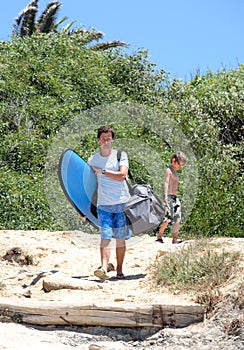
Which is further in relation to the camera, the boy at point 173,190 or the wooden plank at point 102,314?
the boy at point 173,190

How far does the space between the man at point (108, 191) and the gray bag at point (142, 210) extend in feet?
0.32

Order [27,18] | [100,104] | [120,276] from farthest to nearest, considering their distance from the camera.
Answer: [27,18], [100,104], [120,276]

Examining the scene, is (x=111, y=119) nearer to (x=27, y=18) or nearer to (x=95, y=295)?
(x=95, y=295)

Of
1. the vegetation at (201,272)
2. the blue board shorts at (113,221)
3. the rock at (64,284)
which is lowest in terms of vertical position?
the rock at (64,284)

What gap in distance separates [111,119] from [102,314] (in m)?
5.62

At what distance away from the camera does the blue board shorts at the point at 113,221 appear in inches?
296

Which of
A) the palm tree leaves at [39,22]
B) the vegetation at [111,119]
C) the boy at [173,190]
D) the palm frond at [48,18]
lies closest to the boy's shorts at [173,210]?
the boy at [173,190]

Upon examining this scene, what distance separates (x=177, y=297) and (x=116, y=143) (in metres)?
4.35

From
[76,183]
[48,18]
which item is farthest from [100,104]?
[48,18]

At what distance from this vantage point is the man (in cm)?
743

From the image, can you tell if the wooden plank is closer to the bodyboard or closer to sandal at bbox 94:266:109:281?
sandal at bbox 94:266:109:281

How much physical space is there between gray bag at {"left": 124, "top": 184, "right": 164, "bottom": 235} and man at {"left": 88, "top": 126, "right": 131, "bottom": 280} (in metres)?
0.10

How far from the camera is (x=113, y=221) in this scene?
7.62 m

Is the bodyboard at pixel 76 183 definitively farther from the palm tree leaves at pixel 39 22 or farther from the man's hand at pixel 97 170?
the palm tree leaves at pixel 39 22
